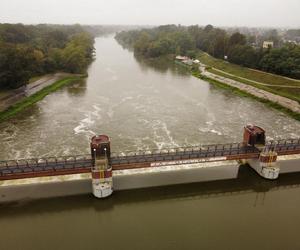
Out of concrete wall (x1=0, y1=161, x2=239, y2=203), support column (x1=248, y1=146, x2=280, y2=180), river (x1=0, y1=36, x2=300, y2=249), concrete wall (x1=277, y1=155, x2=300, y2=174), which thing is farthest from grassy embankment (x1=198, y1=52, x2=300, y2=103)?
concrete wall (x1=0, y1=161, x2=239, y2=203)

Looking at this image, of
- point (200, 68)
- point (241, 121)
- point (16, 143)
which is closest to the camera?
point (16, 143)

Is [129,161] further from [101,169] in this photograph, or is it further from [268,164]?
[268,164]

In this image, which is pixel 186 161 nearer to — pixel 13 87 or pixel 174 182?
pixel 174 182

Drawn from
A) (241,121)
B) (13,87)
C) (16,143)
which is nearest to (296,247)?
(241,121)

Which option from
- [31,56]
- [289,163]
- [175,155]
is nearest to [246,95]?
[289,163]

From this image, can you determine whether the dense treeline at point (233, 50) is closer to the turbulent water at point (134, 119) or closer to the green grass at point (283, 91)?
the green grass at point (283, 91)

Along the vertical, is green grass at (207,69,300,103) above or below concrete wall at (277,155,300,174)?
above

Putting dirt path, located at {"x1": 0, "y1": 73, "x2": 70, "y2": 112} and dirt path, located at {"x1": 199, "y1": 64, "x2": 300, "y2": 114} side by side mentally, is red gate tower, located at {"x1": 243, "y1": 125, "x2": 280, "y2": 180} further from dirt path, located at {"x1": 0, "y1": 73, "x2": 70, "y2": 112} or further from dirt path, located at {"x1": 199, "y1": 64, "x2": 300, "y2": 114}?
dirt path, located at {"x1": 0, "y1": 73, "x2": 70, "y2": 112}
